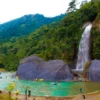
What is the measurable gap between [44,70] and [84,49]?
15.7 metres

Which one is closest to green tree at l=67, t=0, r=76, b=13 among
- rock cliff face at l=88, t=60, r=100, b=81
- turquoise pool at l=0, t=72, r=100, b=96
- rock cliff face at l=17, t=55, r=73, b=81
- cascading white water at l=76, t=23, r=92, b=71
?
cascading white water at l=76, t=23, r=92, b=71

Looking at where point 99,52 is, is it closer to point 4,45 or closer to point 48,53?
point 48,53

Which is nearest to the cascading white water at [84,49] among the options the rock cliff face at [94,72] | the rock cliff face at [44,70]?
the rock cliff face at [44,70]

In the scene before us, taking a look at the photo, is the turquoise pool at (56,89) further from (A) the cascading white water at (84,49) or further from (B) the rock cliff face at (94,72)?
(A) the cascading white water at (84,49)

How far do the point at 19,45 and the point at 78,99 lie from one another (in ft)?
334

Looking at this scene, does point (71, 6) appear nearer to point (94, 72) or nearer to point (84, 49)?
point (84, 49)

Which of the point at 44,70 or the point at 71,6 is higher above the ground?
the point at 71,6

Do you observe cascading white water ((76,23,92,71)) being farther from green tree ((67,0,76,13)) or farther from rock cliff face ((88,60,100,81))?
green tree ((67,0,76,13))

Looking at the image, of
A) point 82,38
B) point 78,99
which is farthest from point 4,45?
point 78,99

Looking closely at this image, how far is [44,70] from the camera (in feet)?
201

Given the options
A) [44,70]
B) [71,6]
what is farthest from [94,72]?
[71,6]

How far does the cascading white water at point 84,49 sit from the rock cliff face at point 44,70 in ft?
34.3

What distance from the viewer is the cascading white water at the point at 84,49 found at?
71.2 metres

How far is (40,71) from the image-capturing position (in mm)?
61812
